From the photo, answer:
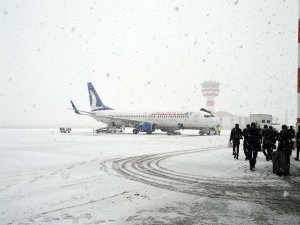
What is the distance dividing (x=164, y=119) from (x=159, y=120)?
98 centimetres

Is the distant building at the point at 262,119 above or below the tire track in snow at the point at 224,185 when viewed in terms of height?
above

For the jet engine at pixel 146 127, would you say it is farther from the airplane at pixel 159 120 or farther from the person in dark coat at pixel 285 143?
the person in dark coat at pixel 285 143

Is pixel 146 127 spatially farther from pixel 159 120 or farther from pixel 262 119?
pixel 262 119

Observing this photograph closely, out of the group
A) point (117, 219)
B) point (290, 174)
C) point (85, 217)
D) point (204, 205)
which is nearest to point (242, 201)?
point (204, 205)

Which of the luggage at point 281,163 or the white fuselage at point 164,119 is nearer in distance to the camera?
the luggage at point 281,163

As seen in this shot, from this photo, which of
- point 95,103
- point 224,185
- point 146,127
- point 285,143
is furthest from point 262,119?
point 95,103

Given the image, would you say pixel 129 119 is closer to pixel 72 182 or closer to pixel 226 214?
pixel 72 182

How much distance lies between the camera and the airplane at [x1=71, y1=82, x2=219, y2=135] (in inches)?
1770

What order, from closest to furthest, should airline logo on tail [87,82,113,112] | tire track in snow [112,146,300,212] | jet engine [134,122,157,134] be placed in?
tire track in snow [112,146,300,212]
jet engine [134,122,157,134]
airline logo on tail [87,82,113,112]

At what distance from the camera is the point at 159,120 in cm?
4775

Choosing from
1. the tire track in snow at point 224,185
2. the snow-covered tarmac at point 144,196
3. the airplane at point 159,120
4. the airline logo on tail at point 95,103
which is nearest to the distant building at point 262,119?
the airplane at point 159,120

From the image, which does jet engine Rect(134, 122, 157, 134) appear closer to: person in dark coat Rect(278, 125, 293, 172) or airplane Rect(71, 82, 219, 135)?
airplane Rect(71, 82, 219, 135)

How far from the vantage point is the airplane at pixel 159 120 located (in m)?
45.0

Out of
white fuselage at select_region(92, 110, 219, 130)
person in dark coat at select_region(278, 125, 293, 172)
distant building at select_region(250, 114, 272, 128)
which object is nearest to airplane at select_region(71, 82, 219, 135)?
white fuselage at select_region(92, 110, 219, 130)
